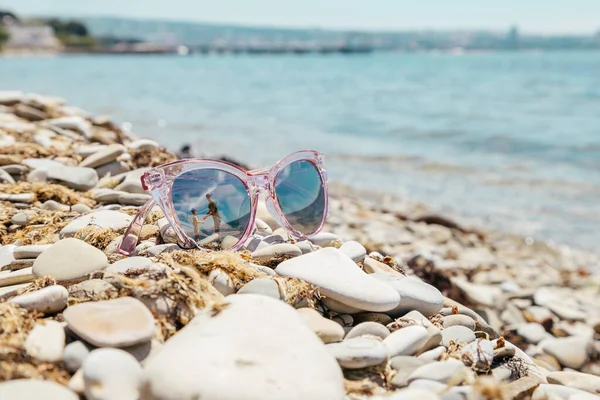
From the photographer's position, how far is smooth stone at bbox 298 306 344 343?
2248mm

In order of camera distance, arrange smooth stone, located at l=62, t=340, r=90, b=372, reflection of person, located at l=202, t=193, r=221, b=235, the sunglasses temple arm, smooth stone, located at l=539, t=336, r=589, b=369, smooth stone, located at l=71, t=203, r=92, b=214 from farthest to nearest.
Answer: smooth stone, located at l=539, t=336, r=589, b=369
smooth stone, located at l=71, t=203, r=92, b=214
reflection of person, located at l=202, t=193, r=221, b=235
the sunglasses temple arm
smooth stone, located at l=62, t=340, r=90, b=372

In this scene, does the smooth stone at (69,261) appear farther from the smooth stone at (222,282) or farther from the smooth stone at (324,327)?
the smooth stone at (324,327)

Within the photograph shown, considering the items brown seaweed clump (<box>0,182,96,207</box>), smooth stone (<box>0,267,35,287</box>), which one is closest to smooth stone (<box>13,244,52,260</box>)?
smooth stone (<box>0,267,35,287</box>)

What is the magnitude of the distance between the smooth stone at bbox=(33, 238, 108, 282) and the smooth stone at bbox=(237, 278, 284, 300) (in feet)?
1.95

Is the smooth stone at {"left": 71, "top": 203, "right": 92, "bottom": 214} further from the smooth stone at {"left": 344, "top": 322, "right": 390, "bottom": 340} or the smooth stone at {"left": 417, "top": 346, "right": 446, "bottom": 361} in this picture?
the smooth stone at {"left": 417, "top": 346, "right": 446, "bottom": 361}

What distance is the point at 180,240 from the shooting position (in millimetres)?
3012

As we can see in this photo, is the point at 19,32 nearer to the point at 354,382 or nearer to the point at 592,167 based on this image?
the point at 592,167

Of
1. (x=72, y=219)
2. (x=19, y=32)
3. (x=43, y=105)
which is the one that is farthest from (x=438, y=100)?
(x=19, y=32)

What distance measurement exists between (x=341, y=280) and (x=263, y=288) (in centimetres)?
32

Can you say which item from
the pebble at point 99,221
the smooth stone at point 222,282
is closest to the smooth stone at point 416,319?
the smooth stone at point 222,282

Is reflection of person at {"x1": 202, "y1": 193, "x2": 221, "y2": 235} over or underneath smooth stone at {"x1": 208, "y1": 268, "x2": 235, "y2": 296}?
over

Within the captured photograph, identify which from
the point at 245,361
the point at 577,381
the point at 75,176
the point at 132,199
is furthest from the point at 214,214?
the point at 577,381

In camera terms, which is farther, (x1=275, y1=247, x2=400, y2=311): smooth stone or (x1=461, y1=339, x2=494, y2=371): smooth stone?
(x1=275, y1=247, x2=400, y2=311): smooth stone

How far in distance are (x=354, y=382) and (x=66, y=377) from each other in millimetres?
868
